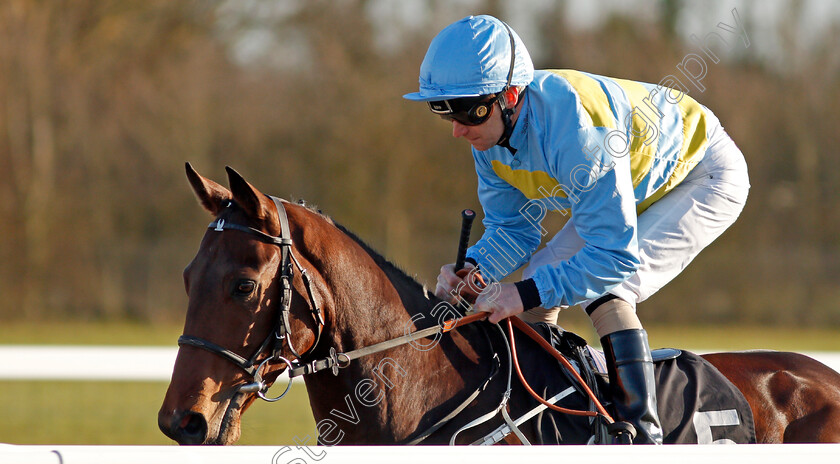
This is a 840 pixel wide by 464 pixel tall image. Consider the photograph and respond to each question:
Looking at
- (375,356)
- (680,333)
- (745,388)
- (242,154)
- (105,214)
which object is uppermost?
(375,356)

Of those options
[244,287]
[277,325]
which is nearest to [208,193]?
[244,287]

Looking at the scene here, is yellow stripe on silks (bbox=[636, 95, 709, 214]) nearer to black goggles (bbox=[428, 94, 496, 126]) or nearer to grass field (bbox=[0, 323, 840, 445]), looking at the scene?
black goggles (bbox=[428, 94, 496, 126])

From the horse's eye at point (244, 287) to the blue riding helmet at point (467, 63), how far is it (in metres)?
0.72

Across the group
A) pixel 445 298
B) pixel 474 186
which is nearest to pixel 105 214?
pixel 474 186

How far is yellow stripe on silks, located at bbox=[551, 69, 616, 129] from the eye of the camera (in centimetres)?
257

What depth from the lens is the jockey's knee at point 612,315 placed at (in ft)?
8.67

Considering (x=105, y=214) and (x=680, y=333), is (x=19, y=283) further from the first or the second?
(x=680, y=333)

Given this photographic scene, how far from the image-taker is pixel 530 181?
9.10 feet

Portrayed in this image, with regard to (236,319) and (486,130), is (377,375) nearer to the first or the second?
(236,319)

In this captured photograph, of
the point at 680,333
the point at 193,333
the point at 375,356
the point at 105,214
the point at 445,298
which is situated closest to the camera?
the point at 193,333

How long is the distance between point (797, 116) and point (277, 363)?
1950 centimetres

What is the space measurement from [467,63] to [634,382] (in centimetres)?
107

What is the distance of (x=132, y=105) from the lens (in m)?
19.0

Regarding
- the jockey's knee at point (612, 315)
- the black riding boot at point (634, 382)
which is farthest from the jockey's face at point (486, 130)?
the black riding boot at point (634, 382)
